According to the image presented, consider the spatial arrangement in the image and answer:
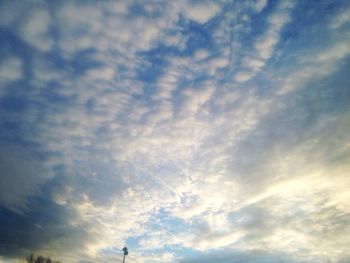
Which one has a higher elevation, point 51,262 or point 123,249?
point 123,249

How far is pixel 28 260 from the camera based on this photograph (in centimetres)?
2120

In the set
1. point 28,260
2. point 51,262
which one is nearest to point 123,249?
point 51,262

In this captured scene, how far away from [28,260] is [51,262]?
2.42m

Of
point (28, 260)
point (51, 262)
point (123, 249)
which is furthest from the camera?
point (123, 249)

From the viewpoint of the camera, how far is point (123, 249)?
3422 cm

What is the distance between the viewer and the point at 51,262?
22984 millimetres

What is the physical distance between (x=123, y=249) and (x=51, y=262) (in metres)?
12.9

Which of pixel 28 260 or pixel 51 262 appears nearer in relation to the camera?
pixel 28 260

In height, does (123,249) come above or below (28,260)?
above

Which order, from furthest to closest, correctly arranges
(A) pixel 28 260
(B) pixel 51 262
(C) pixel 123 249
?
(C) pixel 123 249
(B) pixel 51 262
(A) pixel 28 260

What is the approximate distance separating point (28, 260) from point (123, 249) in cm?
1527

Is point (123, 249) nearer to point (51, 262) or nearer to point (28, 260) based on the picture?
point (51, 262)
